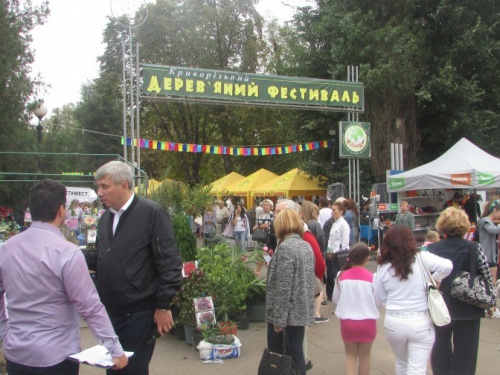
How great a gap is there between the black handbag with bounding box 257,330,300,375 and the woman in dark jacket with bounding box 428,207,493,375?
1.38 meters

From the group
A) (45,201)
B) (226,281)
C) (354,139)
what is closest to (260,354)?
(226,281)

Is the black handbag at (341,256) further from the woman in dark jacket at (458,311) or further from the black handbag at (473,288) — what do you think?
the black handbag at (473,288)

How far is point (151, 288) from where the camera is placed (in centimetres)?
322

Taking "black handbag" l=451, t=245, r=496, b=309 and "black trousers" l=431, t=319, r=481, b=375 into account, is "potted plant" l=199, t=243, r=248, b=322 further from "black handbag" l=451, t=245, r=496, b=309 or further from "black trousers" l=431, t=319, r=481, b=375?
"black handbag" l=451, t=245, r=496, b=309

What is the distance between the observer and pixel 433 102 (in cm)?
1797

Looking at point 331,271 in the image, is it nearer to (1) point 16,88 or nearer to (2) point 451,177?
(2) point 451,177

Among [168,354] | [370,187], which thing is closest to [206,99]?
[370,187]

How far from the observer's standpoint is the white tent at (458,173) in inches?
484

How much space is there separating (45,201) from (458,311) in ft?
11.1

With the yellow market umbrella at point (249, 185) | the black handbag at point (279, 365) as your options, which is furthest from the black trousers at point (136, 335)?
the yellow market umbrella at point (249, 185)

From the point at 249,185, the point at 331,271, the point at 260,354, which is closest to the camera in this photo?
the point at 260,354

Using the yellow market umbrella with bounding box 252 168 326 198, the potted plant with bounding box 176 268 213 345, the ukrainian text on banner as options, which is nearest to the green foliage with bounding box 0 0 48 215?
the ukrainian text on banner

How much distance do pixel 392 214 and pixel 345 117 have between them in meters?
4.88

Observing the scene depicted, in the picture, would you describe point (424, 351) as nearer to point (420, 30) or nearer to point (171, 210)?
point (171, 210)
